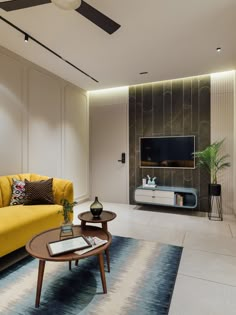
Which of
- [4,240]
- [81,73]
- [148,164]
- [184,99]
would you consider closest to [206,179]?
[148,164]

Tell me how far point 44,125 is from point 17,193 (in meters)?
1.51

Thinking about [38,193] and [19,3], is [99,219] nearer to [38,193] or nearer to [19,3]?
[38,193]

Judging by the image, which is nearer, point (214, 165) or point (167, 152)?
point (214, 165)

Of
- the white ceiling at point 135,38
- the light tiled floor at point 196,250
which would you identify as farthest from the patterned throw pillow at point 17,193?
the white ceiling at point 135,38

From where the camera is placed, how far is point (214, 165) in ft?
13.1

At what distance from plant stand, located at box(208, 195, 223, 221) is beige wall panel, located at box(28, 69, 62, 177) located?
3126mm

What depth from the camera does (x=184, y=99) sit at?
14.7ft

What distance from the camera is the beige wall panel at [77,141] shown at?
464 centimetres

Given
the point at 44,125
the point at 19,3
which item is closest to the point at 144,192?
the point at 44,125

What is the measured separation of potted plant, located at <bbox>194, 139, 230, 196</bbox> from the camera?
382 cm

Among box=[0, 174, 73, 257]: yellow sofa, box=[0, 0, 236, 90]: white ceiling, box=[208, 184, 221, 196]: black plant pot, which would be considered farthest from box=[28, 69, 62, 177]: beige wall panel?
box=[208, 184, 221, 196]: black plant pot

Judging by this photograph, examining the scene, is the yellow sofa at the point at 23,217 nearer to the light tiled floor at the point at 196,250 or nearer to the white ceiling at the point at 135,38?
the light tiled floor at the point at 196,250

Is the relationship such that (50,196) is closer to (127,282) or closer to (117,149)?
(127,282)

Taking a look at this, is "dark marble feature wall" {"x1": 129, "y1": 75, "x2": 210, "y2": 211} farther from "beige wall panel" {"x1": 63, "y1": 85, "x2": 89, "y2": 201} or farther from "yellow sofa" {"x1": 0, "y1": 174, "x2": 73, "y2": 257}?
"yellow sofa" {"x1": 0, "y1": 174, "x2": 73, "y2": 257}
